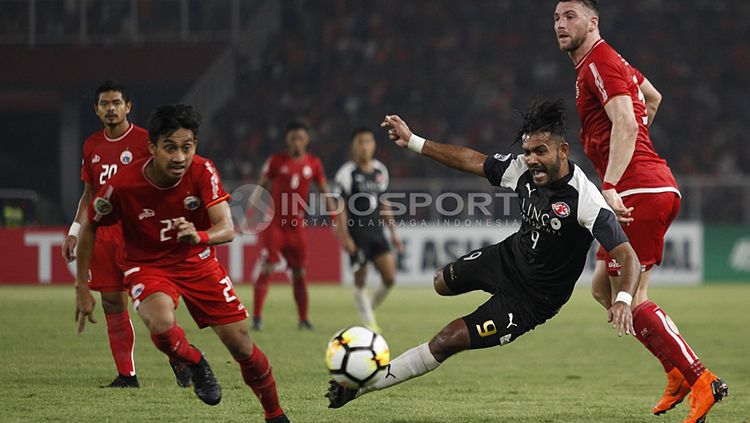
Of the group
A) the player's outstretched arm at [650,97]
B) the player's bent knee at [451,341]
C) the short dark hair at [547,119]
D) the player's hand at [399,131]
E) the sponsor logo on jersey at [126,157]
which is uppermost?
the player's outstretched arm at [650,97]

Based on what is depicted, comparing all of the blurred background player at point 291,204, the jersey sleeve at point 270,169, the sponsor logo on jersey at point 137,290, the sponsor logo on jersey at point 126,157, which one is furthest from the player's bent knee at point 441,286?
the jersey sleeve at point 270,169

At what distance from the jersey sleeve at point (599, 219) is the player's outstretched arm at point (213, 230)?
1.78 meters

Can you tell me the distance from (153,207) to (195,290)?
47 cm

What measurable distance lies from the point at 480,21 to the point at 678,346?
814 inches

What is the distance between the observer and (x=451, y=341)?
5.55 metres

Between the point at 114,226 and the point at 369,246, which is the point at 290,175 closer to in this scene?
the point at 369,246

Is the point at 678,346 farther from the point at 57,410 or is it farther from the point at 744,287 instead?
the point at 744,287

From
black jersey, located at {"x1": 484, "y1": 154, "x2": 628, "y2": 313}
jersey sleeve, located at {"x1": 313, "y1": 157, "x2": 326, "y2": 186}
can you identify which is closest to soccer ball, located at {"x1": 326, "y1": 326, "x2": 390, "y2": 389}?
black jersey, located at {"x1": 484, "y1": 154, "x2": 628, "y2": 313}

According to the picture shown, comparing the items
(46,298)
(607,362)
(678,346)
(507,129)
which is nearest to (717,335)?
(607,362)

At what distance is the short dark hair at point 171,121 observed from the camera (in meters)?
5.30

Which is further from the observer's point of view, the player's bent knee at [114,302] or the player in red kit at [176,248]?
the player's bent knee at [114,302]

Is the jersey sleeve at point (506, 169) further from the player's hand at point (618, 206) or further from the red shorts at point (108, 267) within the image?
the red shorts at point (108, 267)

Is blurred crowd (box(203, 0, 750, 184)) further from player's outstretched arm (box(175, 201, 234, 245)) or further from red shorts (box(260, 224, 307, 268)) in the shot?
player's outstretched arm (box(175, 201, 234, 245))

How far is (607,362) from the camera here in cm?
887
